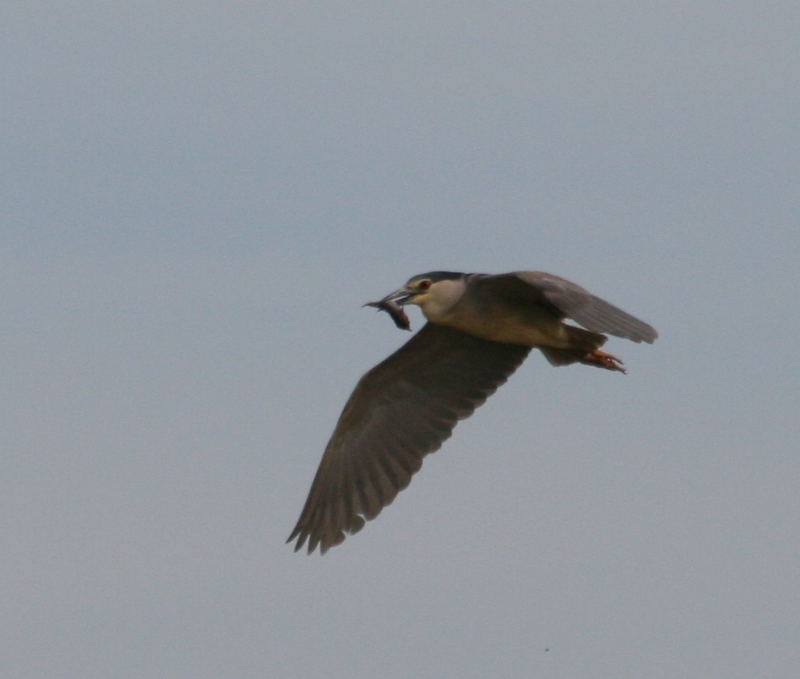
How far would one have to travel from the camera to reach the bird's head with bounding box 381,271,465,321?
1545cm

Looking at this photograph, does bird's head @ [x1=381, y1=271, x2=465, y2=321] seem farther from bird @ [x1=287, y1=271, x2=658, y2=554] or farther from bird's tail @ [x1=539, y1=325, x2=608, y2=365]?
bird's tail @ [x1=539, y1=325, x2=608, y2=365]

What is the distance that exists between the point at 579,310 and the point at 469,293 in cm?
173

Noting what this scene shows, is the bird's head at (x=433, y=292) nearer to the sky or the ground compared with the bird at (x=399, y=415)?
nearer to the sky

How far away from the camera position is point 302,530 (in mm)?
17016

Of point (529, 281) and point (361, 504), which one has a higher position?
point (529, 281)

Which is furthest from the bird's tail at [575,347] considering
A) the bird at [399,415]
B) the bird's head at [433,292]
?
the bird's head at [433,292]

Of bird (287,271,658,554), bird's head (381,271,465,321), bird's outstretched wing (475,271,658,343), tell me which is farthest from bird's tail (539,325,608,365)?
bird's head (381,271,465,321)

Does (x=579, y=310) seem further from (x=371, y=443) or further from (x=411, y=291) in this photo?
(x=371, y=443)

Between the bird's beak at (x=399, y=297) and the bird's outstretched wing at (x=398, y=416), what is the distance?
38.8 inches

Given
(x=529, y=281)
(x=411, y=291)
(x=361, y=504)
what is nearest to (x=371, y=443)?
(x=361, y=504)

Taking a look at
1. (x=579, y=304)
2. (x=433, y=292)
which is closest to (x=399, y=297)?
(x=433, y=292)

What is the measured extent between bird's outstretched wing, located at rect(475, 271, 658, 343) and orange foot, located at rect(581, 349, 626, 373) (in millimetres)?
1046

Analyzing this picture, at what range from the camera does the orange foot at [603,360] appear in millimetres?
16000

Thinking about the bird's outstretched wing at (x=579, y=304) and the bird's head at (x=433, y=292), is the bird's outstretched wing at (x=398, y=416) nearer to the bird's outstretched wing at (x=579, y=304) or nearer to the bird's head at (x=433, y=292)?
the bird's head at (x=433, y=292)
